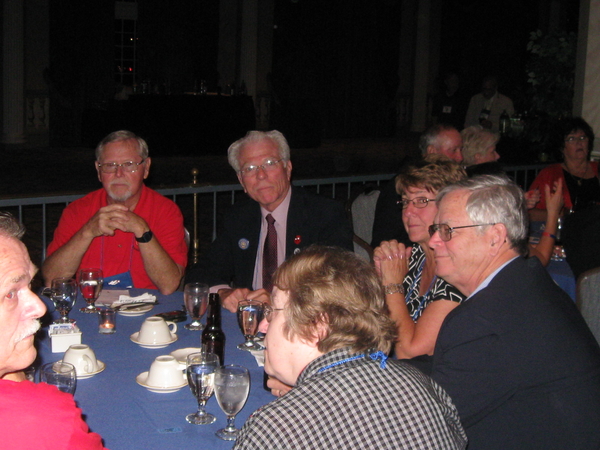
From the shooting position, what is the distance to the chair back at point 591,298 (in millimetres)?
2637

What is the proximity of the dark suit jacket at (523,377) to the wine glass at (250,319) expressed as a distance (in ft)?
2.24

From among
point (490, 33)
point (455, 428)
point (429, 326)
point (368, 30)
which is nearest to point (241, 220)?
point (429, 326)

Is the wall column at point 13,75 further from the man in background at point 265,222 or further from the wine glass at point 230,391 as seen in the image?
the wine glass at point 230,391

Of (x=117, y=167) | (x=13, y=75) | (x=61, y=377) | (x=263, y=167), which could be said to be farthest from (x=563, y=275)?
(x=13, y=75)

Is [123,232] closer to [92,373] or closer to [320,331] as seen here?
[92,373]

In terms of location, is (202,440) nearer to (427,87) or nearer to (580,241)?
(580,241)

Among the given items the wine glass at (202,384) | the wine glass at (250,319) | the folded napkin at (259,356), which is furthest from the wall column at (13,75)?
the wine glass at (202,384)

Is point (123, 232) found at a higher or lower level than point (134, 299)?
higher

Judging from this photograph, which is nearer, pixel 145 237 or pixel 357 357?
pixel 357 357

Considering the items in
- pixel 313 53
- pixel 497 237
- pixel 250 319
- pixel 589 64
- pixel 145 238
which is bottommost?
pixel 250 319

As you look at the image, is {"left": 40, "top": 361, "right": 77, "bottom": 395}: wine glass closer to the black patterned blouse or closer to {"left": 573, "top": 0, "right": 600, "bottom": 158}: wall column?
the black patterned blouse

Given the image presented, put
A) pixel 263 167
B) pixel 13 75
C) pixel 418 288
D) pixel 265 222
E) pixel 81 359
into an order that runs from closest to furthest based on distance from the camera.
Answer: pixel 81 359 → pixel 418 288 → pixel 263 167 → pixel 265 222 → pixel 13 75

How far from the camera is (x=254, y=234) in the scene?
3.23 meters

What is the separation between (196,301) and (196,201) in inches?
88.8
